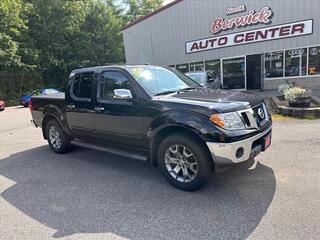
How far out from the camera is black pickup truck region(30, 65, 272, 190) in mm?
3860

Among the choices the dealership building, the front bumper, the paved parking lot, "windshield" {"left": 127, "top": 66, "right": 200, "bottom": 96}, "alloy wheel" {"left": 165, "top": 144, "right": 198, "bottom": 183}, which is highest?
the dealership building

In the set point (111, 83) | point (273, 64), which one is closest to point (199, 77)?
point (273, 64)

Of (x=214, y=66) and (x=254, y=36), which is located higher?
(x=254, y=36)

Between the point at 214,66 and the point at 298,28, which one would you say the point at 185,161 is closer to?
the point at 298,28

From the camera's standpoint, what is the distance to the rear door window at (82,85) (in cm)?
550

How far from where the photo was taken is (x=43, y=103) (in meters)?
6.69

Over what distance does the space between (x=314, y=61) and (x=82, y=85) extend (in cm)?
1507

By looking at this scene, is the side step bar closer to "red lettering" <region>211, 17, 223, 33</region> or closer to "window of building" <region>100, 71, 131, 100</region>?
"window of building" <region>100, 71, 131, 100</region>

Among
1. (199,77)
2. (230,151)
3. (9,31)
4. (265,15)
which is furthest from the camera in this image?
(9,31)

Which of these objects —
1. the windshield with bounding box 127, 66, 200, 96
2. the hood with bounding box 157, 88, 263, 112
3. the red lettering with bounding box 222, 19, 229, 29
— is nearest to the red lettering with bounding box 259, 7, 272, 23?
the red lettering with bounding box 222, 19, 229, 29

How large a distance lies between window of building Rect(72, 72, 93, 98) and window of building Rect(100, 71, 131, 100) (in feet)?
1.22

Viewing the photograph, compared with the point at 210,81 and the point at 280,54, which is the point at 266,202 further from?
the point at 280,54

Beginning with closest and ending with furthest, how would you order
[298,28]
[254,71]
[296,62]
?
[298,28], [296,62], [254,71]

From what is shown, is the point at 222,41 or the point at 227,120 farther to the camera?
the point at 222,41
